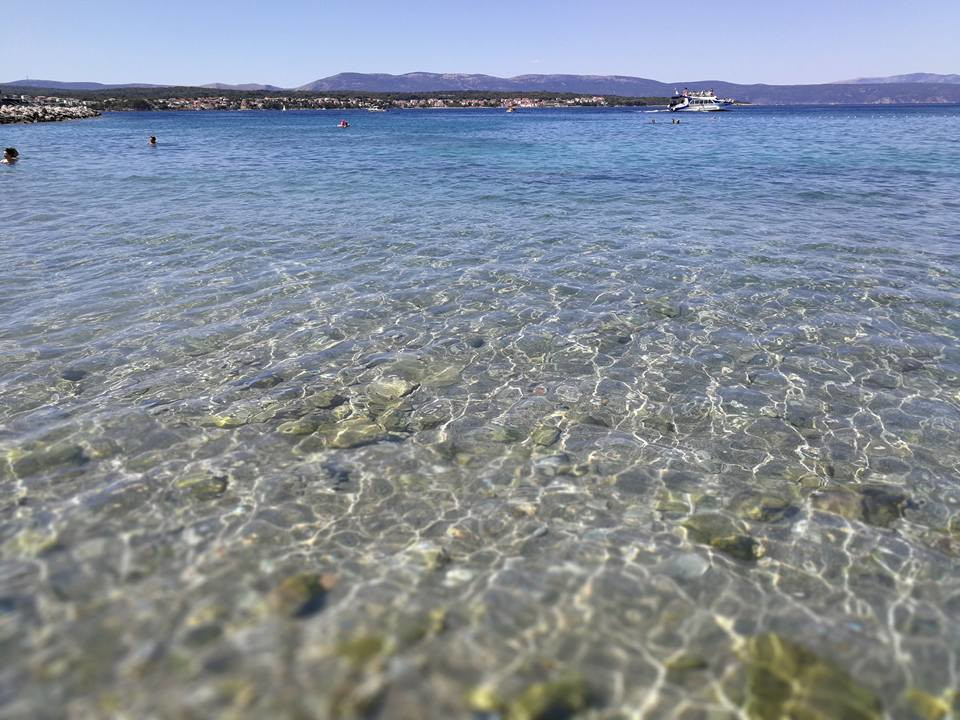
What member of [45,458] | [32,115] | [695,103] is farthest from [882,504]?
[695,103]

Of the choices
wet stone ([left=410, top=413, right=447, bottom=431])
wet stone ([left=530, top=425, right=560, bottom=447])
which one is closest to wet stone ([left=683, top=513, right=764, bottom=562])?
wet stone ([left=530, top=425, right=560, bottom=447])

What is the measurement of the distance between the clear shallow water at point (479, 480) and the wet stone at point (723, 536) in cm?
4

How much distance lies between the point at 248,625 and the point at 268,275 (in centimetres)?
1213

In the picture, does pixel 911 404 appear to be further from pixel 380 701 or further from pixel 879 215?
pixel 879 215

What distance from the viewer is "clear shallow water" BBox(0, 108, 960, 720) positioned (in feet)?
17.1

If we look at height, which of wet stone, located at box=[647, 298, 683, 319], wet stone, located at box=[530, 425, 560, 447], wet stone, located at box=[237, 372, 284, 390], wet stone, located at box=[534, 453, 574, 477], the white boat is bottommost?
wet stone, located at box=[534, 453, 574, 477]

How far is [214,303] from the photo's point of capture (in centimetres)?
1384

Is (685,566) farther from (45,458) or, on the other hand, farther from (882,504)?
(45,458)

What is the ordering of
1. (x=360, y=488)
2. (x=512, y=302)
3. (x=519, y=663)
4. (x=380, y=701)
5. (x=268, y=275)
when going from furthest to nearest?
(x=268, y=275)
(x=512, y=302)
(x=360, y=488)
(x=519, y=663)
(x=380, y=701)

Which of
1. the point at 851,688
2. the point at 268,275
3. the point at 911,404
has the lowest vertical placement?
the point at 851,688

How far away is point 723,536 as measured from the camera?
6945mm

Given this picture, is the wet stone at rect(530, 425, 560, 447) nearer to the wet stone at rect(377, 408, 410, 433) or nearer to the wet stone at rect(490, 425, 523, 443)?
the wet stone at rect(490, 425, 523, 443)

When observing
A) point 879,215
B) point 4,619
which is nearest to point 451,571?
point 4,619

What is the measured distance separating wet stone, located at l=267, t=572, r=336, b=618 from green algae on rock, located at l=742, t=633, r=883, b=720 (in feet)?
14.1
